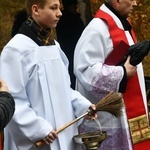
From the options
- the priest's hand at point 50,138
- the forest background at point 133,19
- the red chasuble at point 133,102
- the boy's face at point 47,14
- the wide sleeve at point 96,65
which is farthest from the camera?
the forest background at point 133,19

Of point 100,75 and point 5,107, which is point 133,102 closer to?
point 100,75

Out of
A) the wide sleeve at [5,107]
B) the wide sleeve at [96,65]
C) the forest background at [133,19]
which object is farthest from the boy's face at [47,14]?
the forest background at [133,19]

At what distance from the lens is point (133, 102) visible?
5008mm

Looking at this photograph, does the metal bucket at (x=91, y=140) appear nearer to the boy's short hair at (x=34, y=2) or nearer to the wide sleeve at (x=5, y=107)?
the boy's short hair at (x=34, y=2)

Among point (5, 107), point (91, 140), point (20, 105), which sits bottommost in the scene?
point (91, 140)

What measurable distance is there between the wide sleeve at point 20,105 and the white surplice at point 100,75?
86 cm

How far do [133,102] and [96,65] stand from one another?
542mm

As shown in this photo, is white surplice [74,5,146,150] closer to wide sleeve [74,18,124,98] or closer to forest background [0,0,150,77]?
wide sleeve [74,18,124,98]

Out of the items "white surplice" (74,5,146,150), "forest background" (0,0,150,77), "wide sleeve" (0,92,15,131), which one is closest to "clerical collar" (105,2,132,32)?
"white surplice" (74,5,146,150)

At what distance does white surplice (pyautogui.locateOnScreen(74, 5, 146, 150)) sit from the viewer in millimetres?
4734

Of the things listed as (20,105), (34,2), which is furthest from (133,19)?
(20,105)

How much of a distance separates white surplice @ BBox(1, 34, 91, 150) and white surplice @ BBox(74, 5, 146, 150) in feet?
1.79

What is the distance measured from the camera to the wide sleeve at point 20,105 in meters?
3.88

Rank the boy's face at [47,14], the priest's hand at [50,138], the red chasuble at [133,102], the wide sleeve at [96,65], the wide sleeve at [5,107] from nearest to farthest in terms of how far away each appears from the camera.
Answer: the wide sleeve at [5,107], the priest's hand at [50,138], the boy's face at [47,14], the wide sleeve at [96,65], the red chasuble at [133,102]
